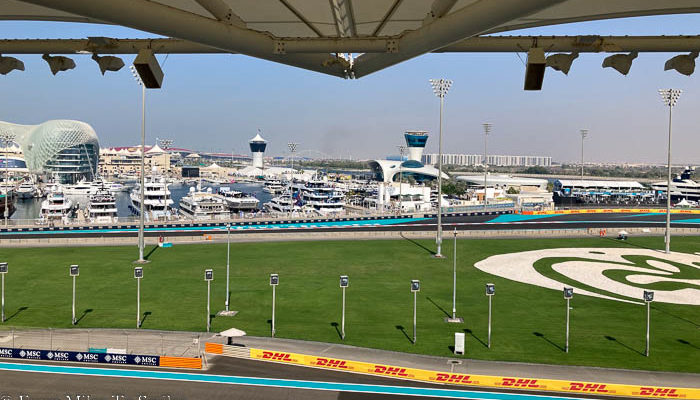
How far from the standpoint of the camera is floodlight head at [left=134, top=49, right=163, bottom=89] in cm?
919

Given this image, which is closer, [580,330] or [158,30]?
[158,30]

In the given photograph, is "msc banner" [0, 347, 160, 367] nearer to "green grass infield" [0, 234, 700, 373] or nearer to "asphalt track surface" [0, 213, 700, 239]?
"green grass infield" [0, 234, 700, 373]

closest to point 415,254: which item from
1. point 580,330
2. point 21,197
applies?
point 580,330

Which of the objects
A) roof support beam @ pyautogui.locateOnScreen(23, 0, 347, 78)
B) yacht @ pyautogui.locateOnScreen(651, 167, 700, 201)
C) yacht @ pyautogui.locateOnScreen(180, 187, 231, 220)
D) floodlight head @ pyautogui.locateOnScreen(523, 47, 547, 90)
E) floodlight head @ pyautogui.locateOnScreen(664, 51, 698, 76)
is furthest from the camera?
yacht @ pyautogui.locateOnScreen(651, 167, 700, 201)

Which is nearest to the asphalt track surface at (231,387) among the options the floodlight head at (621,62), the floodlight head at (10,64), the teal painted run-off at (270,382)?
the teal painted run-off at (270,382)

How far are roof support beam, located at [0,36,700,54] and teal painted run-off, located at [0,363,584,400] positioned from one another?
1756 centimetres

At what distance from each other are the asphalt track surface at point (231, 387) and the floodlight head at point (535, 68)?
17.1 metres

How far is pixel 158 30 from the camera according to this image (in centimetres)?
730

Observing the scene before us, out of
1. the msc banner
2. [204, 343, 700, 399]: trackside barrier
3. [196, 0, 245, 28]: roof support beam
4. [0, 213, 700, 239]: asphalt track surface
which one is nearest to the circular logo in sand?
[0, 213, 700, 239]: asphalt track surface

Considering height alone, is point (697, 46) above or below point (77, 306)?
above

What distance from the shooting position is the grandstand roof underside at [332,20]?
22.8ft

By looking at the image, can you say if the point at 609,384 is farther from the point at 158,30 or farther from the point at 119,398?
the point at 158,30

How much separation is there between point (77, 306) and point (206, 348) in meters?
14.5

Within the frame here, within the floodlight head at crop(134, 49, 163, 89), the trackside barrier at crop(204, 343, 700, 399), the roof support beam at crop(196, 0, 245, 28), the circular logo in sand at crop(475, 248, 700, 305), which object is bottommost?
the trackside barrier at crop(204, 343, 700, 399)
